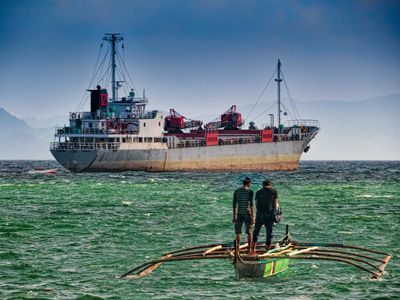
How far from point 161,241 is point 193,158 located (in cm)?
9098

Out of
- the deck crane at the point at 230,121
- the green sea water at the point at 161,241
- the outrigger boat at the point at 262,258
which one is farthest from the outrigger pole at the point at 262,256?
the deck crane at the point at 230,121

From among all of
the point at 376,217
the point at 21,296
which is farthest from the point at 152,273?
the point at 376,217

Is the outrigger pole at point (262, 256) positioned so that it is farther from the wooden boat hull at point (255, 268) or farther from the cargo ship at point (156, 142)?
the cargo ship at point (156, 142)

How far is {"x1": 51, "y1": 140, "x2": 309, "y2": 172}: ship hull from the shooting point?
113 metres

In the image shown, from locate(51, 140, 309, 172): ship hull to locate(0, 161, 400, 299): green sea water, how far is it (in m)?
45.2

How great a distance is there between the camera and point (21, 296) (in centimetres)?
2355

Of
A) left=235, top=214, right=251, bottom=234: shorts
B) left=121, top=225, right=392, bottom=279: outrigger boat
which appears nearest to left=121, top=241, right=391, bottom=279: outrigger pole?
left=121, top=225, right=392, bottom=279: outrigger boat

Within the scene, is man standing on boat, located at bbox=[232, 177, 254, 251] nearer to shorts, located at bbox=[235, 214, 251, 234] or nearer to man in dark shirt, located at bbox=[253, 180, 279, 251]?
shorts, located at bbox=[235, 214, 251, 234]

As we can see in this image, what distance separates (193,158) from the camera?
12612 cm

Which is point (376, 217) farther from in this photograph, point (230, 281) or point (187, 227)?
point (230, 281)

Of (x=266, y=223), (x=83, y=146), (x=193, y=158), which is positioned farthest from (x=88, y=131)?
(x=266, y=223)

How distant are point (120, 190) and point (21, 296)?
52256 mm

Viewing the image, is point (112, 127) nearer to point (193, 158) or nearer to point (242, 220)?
point (193, 158)

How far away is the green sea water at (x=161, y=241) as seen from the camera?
24344mm
